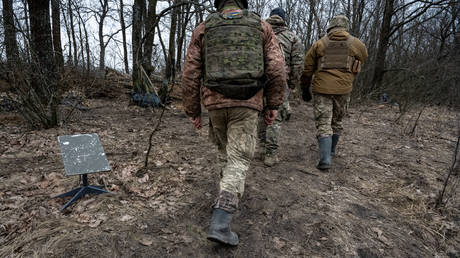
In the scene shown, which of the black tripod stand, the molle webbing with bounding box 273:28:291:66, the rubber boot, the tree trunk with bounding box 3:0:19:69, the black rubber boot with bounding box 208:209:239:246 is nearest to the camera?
the black rubber boot with bounding box 208:209:239:246

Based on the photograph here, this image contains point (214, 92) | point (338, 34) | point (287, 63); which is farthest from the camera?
point (287, 63)

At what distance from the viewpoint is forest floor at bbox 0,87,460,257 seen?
223 centimetres

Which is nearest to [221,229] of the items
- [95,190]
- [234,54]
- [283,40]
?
[234,54]

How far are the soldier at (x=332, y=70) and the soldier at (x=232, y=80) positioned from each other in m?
1.70

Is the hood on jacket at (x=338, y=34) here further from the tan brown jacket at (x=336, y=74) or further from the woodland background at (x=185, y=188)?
the woodland background at (x=185, y=188)

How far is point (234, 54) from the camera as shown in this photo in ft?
7.23

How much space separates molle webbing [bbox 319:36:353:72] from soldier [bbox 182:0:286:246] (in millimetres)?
1715

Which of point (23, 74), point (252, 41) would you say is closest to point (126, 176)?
point (252, 41)

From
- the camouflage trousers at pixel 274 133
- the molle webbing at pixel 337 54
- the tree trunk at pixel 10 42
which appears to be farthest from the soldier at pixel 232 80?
the tree trunk at pixel 10 42

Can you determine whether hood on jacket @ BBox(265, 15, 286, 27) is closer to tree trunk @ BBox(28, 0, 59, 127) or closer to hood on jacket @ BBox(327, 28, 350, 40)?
hood on jacket @ BBox(327, 28, 350, 40)

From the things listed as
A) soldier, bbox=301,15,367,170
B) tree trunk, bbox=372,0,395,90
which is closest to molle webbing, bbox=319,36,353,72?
soldier, bbox=301,15,367,170

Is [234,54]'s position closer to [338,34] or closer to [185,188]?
[185,188]

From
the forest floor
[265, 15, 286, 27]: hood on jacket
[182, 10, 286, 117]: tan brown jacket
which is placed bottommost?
the forest floor

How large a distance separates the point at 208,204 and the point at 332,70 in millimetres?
2519
